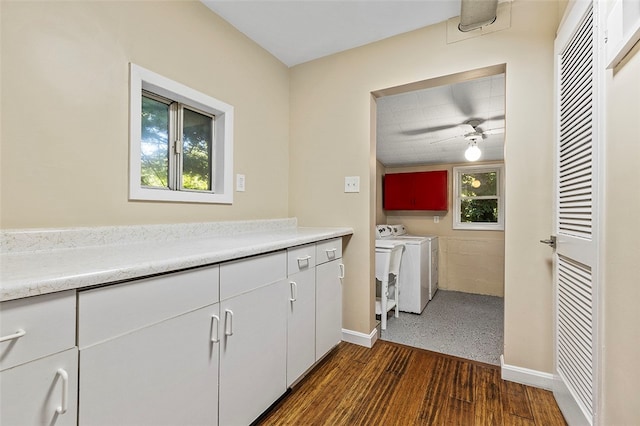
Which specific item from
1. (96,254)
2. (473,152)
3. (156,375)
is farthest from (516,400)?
(473,152)

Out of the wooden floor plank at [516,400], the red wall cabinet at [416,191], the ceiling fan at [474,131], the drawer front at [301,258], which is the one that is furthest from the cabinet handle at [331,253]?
the red wall cabinet at [416,191]

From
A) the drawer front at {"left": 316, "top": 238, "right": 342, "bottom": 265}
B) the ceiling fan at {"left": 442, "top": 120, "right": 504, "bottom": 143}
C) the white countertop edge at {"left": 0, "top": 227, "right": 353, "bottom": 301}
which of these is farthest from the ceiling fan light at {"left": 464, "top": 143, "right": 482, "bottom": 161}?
the white countertop edge at {"left": 0, "top": 227, "right": 353, "bottom": 301}

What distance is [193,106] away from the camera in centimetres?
176

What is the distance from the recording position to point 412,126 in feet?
10.8

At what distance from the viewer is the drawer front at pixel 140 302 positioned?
2.43 ft

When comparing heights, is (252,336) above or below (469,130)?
below

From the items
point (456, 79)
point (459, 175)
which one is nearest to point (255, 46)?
point (456, 79)

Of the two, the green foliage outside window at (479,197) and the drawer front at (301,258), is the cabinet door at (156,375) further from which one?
the green foliage outside window at (479,197)

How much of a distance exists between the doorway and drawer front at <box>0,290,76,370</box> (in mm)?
2193

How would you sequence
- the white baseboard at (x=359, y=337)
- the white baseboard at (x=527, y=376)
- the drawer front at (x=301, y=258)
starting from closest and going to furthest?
the drawer front at (x=301, y=258) → the white baseboard at (x=527, y=376) → the white baseboard at (x=359, y=337)

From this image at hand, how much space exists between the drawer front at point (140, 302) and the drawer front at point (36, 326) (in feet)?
0.09

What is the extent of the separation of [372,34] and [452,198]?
311cm

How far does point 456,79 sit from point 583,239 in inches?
50.3

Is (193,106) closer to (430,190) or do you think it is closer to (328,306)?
(328,306)
